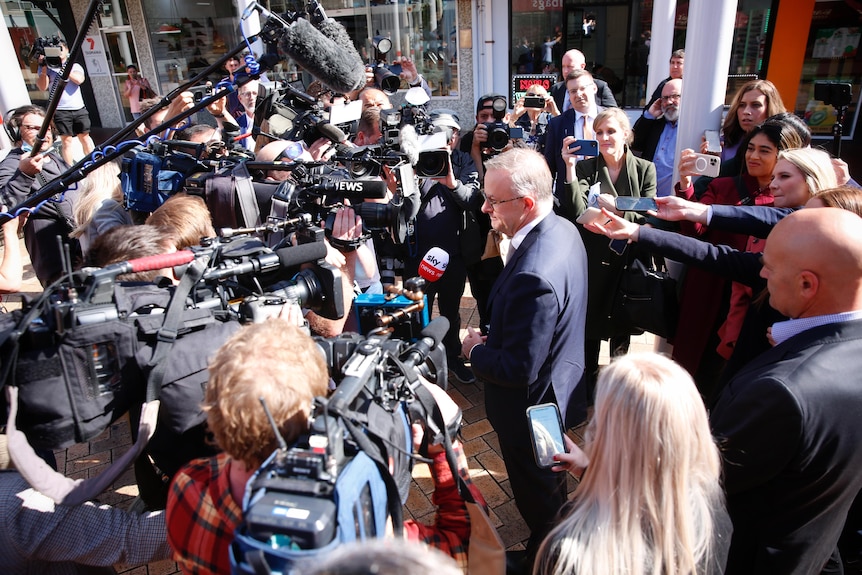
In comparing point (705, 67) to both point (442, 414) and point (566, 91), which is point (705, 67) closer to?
point (442, 414)

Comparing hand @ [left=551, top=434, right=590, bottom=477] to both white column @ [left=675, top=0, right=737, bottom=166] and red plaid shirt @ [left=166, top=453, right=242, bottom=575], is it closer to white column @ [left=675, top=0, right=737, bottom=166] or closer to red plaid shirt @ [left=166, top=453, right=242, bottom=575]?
red plaid shirt @ [left=166, top=453, right=242, bottom=575]

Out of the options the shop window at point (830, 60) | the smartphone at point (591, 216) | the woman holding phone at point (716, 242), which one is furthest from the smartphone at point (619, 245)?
the shop window at point (830, 60)

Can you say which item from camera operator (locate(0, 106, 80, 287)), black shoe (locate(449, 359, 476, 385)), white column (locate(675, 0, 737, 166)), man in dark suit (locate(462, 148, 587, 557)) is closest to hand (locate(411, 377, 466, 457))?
man in dark suit (locate(462, 148, 587, 557))

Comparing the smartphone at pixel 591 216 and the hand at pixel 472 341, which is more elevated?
the smartphone at pixel 591 216

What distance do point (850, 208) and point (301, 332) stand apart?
206 cm

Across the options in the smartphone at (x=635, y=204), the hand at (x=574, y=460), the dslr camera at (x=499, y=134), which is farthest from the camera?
the dslr camera at (x=499, y=134)

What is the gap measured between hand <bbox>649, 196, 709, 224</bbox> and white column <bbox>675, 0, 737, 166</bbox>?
0.98 meters

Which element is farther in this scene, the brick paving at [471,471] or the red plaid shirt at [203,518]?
the brick paving at [471,471]

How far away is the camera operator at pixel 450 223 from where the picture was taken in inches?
143

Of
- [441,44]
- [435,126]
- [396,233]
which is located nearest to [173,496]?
[396,233]

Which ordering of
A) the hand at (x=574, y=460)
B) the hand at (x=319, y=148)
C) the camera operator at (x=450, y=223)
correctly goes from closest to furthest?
the hand at (x=574, y=460), the camera operator at (x=450, y=223), the hand at (x=319, y=148)

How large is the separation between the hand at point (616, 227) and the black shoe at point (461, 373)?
1.79 metres

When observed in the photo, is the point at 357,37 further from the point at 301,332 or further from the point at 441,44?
the point at 301,332

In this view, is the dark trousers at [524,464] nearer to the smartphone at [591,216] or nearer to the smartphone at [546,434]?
the smartphone at [546,434]
